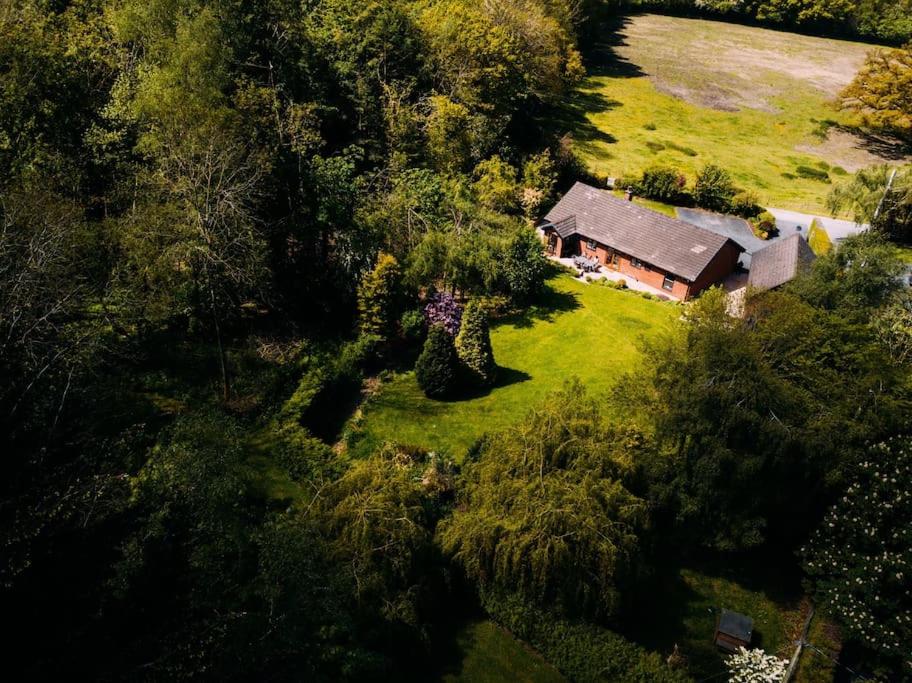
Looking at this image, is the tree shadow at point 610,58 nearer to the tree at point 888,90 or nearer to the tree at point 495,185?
the tree at point 888,90

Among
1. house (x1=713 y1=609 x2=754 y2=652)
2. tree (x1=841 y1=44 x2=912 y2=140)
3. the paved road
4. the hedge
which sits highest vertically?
tree (x1=841 y1=44 x2=912 y2=140)

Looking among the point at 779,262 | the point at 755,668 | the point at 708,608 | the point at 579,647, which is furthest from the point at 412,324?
the point at 779,262

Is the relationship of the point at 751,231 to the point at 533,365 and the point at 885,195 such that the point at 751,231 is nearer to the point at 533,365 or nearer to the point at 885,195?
the point at 885,195

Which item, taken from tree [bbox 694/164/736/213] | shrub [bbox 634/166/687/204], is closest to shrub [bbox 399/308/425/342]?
shrub [bbox 634/166/687/204]

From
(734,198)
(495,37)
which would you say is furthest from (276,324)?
(734,198)

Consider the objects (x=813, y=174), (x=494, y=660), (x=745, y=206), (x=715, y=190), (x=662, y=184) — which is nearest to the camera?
(x=494, y=660)

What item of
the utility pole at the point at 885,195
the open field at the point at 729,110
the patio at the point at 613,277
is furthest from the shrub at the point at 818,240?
the patio at the point at 613,277

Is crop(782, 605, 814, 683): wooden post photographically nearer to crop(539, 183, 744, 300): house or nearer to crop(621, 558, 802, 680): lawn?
crop(621, 558, 802, 680): lawn
